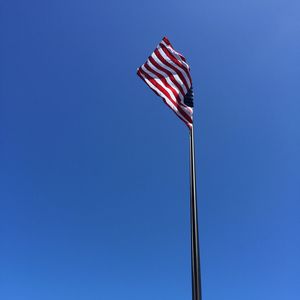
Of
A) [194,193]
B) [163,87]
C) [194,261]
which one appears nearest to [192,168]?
[194,193]

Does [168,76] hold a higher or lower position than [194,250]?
higher

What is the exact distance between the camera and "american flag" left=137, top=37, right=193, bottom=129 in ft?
40.6

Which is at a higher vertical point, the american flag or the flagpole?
the american flag

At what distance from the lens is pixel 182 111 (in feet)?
38.9

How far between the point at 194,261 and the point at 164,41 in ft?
26.5

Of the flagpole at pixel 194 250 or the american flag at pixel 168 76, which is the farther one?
the american flag at pixel 168 76

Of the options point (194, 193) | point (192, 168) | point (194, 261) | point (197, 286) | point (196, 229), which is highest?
point (192, 168)

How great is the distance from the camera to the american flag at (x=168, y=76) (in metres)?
12.4

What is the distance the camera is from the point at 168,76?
13078 millimetres

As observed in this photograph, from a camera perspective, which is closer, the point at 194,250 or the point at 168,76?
the point at 194,250

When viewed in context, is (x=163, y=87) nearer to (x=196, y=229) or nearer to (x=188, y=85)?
(x=188, y=85)

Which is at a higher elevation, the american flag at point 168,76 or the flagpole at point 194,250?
the american flag at point 168,76

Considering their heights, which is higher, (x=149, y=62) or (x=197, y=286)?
(x=149, y=62)

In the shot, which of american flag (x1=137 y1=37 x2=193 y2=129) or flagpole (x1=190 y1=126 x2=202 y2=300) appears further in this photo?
american flag (x1=137 y1=37 x2=193 y2=129)
